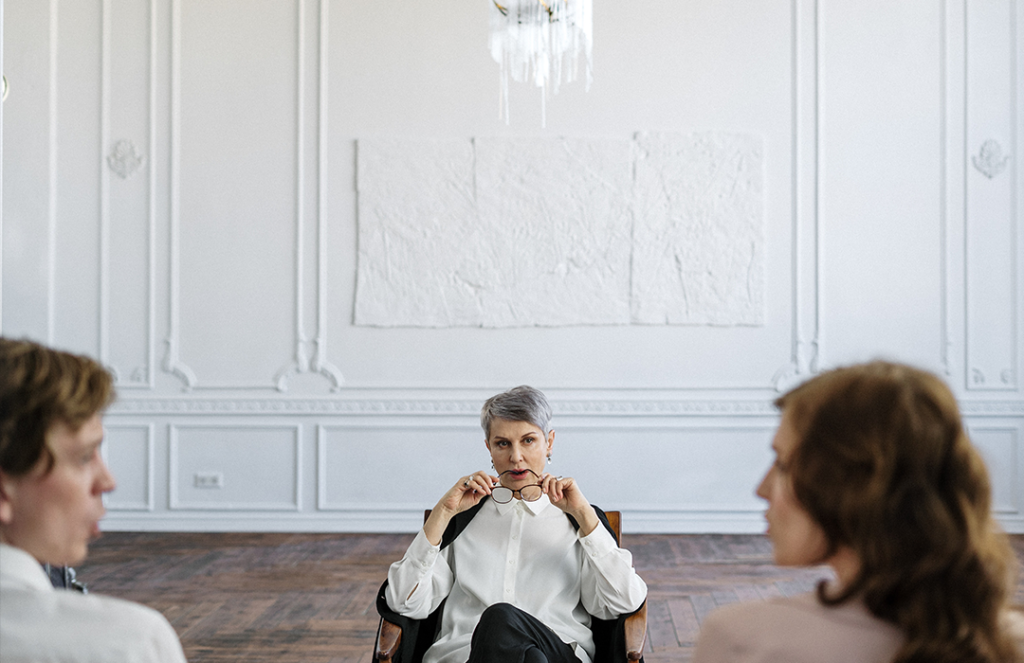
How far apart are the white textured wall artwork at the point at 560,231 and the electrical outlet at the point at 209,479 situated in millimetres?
1475

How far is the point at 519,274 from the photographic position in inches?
235

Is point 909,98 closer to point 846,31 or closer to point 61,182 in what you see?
point 846,31

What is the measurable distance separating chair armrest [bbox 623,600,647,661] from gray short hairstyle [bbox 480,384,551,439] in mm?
590

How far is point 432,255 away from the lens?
19.6 ft

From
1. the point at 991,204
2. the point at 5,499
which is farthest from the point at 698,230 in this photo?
the point at 5,499

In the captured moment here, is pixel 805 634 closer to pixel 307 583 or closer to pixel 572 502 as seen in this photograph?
pixel 572 502

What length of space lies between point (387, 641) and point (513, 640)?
34cm

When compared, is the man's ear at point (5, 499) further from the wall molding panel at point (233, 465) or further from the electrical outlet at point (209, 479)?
the electrical outlet at point (209, 479)

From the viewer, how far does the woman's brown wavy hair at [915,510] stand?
837 mm

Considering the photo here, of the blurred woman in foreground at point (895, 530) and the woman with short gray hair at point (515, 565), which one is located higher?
the blurred woman in foreground at point (895, 530)

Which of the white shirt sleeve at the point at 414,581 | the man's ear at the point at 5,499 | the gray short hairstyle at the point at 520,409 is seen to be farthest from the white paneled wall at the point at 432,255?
the man's ear at the point at 5,499

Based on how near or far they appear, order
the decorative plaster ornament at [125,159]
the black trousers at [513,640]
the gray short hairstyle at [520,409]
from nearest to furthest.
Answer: the black trousers at [513,640] → the gray short hairstyle at [520,409] → the decorative plaster ornament at [125,159]

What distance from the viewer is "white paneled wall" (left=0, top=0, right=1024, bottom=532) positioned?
593 centimetres

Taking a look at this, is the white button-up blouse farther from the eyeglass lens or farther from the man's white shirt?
the man's white shirt
